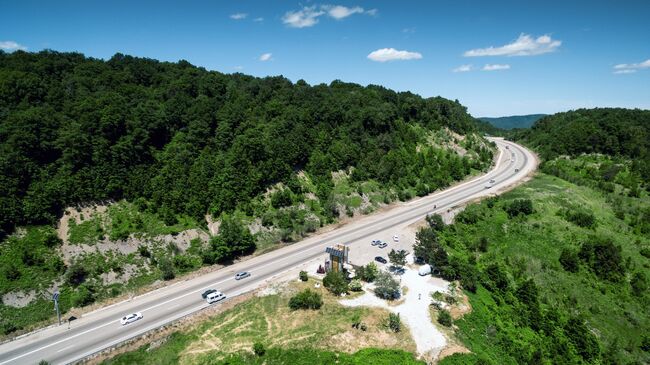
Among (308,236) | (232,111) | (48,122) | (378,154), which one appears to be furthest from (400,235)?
(48,122)

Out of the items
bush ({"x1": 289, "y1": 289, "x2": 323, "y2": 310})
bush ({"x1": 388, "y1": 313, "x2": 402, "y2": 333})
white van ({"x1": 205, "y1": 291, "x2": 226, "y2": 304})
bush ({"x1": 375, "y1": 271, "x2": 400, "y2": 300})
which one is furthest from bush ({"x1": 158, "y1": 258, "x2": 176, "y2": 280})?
bush ({"x1": 388, "y1": 313, "x2": 402, "y2": 333})

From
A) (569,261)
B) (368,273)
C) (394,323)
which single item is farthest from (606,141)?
(394,323)

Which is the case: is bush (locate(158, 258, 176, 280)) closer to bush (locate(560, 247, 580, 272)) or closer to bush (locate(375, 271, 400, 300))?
bush (locate(375, 271, 400, 300))

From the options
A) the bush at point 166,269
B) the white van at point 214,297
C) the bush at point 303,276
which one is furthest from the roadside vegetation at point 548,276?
the bush at point 166,269

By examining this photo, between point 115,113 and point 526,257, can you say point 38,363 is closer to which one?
point 115,113

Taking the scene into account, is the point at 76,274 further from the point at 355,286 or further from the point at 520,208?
the point at 520,208
